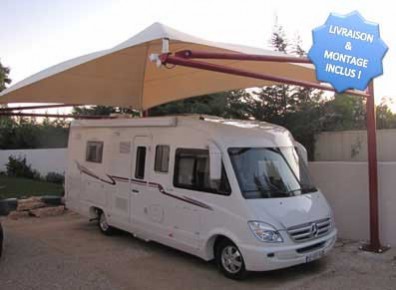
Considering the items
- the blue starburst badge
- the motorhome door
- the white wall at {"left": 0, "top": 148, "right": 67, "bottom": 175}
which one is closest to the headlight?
the motorhome door

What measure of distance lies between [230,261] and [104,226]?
4.21m

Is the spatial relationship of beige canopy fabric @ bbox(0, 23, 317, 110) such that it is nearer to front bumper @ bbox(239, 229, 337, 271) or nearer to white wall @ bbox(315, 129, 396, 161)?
front bumper @ bbox(239, 229, 337, 271)

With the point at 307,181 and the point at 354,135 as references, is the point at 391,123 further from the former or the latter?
the point at 307,181

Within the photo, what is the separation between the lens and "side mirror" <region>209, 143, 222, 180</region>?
7145mm

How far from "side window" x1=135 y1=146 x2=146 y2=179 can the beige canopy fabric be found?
193 centimetres

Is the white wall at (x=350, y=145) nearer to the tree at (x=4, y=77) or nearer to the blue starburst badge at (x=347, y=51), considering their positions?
the blue starburst badge at (x=347, y=51)

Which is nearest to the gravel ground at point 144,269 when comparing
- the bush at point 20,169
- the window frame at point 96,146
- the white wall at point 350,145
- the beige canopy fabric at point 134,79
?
the window frame at point 96,146

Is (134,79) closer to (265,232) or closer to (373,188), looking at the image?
(373,188)

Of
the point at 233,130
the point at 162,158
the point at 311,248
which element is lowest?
the point at 311,248

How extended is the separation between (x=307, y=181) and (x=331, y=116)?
7521 millimetres

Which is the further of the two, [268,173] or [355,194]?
[355,194]

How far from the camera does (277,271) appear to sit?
24.4ft

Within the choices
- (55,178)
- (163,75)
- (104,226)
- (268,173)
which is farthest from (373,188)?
(55,178)

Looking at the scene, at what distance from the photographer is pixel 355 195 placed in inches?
356
